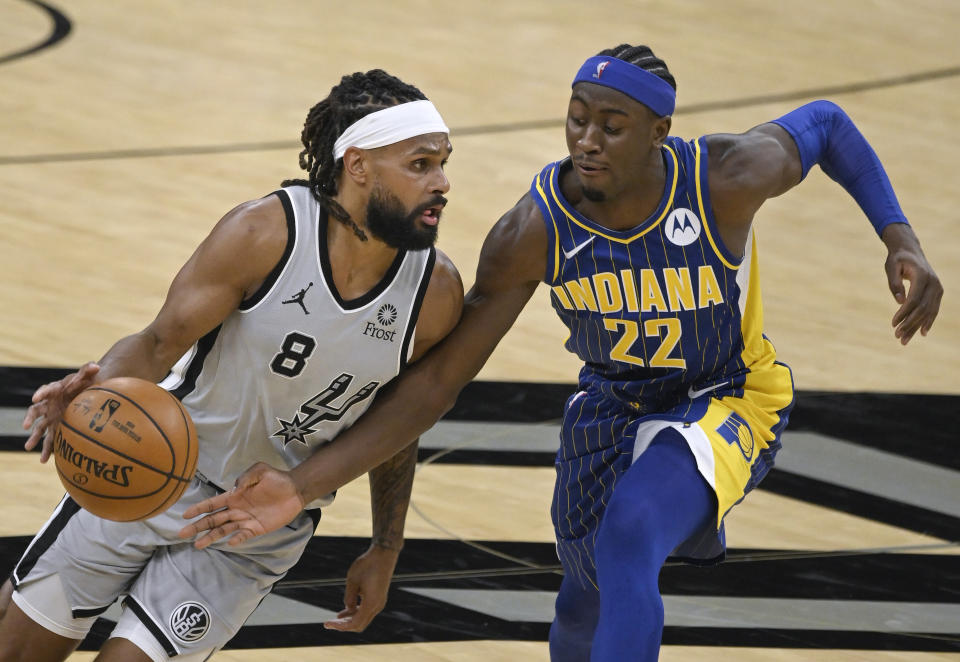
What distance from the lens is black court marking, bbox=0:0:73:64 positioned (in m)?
12.3

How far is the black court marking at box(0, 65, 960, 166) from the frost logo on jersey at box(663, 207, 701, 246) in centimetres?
662

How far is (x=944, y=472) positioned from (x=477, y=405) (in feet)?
7.17

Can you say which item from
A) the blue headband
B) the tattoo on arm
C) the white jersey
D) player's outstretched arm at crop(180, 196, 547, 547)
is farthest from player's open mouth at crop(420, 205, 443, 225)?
the tattoo on arm

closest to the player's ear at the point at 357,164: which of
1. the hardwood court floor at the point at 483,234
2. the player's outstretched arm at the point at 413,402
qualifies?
the player's outstretched arm at the point at 413,402

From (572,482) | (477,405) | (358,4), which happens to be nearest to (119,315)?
(477,405)

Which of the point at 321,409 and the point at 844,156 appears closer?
the point at 321,409

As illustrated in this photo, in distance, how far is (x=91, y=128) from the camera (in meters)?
10.8

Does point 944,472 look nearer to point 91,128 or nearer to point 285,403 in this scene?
point 285,403

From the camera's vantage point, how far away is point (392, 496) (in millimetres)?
4547

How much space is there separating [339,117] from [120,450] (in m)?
1.12

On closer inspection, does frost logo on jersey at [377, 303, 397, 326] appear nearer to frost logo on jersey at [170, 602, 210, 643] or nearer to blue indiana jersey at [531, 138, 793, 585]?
blue indiana jersey at [531, 138, 793, 585]

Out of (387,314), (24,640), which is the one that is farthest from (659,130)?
(24,640)

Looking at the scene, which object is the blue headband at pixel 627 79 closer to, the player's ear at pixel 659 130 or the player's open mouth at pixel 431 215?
the player's ear at pixel 659 130

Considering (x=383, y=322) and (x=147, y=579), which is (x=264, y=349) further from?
(x=147, y=579)
